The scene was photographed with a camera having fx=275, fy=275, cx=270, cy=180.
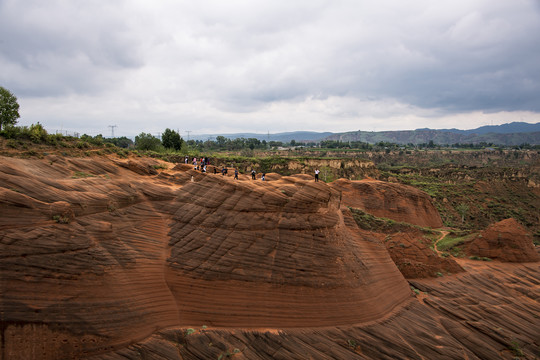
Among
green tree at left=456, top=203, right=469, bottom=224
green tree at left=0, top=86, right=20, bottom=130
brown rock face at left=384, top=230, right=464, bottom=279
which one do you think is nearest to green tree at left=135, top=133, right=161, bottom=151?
green tree at left=0, top=86, right=20, bottom=130

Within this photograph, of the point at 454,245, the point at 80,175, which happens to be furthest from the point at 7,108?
the point at 454,245

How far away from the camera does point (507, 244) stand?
86.9ft

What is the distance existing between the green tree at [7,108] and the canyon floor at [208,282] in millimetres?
27199

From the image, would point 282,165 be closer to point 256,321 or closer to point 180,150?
point 180,150

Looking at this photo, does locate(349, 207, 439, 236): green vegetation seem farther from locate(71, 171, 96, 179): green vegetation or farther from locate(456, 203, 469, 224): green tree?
locate(71, 171, 96, 179): green vegetation

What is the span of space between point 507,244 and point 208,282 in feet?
94.7

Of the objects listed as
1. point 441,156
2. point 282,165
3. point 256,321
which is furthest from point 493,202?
point 441,156

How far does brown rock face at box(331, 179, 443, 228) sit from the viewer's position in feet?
153

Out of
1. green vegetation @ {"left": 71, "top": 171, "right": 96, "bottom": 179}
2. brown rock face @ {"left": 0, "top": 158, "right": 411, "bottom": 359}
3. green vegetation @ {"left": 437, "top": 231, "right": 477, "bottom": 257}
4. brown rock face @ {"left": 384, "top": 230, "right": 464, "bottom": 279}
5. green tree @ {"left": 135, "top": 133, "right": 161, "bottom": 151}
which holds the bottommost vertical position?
green vegetation @ {"left": 437, "top": 231, "right": 477, "bottom": 257}

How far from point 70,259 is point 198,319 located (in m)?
6.37

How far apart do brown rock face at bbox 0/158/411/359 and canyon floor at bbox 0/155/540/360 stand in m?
0.06

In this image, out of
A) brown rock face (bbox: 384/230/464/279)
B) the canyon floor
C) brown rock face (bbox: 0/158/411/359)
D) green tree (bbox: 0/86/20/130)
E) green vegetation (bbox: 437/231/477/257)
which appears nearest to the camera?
brown rock face (bbox: 0/158/411/359)

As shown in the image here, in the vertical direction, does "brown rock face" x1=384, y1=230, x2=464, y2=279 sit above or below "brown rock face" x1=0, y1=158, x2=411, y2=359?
below

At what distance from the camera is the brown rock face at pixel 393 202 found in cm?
4675
